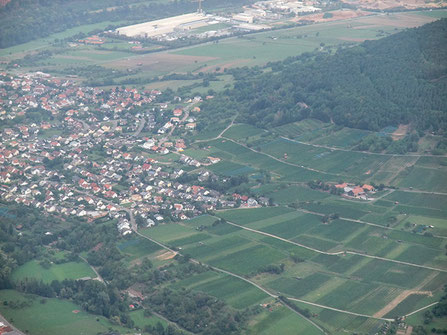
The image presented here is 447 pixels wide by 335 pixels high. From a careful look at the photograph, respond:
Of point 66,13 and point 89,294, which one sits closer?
point 89,294

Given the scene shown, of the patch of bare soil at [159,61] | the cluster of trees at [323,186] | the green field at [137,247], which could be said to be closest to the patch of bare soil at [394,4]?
the patch of bare soil at [159,61]

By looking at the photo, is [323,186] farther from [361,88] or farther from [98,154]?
[361,88]

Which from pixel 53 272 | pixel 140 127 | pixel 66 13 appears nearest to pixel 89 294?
pixel 53 272

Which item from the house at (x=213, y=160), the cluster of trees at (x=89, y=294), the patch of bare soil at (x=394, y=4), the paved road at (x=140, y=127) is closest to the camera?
the cluster of trees at (x=89, y=294)

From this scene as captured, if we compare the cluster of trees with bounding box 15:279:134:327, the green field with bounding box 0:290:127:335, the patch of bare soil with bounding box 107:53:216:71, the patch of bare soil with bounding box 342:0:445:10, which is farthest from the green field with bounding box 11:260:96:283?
the patch of bare soil with bounding box 342:0:445:10

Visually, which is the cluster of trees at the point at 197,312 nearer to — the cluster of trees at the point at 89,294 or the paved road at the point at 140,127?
the cluster of trees at the point at 89,294
